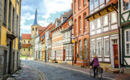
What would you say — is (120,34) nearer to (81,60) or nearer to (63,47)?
(81,60)

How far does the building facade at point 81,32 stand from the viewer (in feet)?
91.7

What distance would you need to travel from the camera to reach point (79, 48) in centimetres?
3128

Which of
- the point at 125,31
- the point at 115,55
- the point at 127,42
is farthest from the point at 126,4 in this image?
the point at 115,55

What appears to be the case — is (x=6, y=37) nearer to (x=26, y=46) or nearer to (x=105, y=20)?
(x=105, y=20)

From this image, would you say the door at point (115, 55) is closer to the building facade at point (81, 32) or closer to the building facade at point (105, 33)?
the building facade at point (105, 33)

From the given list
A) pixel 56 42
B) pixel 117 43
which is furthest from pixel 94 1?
pixel 56 42

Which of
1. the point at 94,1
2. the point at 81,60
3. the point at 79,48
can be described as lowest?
the point at 81,60

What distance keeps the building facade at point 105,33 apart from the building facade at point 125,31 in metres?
1.19

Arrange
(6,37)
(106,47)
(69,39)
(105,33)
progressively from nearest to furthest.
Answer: (6,37) → (106,47) → (105,33) → (69,39)

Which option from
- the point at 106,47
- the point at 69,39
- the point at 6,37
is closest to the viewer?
the point at 6,37

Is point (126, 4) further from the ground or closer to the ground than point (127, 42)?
further from the ground

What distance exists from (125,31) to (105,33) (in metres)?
4.50

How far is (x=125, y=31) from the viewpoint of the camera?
16922 millimetres

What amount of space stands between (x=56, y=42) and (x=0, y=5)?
132ft
